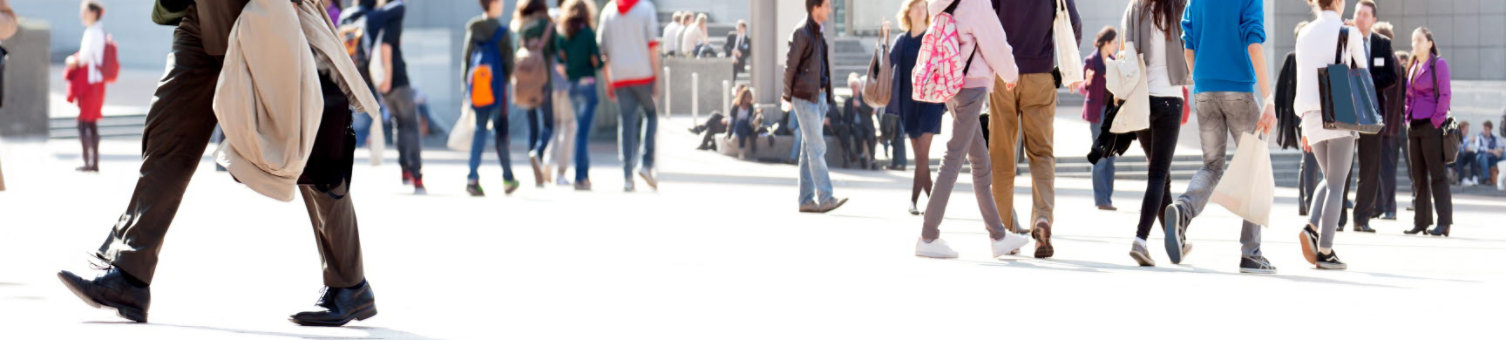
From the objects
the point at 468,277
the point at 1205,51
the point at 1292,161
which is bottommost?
the point at 1292,161

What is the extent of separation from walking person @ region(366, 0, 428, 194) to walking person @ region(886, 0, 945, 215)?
338 centimetres

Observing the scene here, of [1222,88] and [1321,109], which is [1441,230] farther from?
[1222,88]

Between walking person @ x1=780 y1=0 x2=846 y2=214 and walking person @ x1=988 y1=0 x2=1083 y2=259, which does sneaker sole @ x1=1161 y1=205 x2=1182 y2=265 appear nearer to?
walking person @ x1=988 y1=0 x2=1083 y2=259

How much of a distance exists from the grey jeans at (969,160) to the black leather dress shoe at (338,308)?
9.95 ft

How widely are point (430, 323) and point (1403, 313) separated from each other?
3.15 m

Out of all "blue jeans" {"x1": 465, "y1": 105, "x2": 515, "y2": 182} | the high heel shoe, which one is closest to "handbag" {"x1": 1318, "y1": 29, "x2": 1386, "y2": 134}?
the high heel shoe

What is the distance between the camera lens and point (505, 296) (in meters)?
7.16

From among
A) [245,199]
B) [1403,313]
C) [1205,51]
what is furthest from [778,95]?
[1403,313]

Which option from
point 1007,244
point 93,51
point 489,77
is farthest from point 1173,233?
point 93,51

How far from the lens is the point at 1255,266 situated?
27.2 feet

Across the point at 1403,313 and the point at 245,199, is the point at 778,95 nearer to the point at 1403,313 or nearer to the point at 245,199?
the point at 245,199

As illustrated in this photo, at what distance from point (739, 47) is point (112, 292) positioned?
26.6 m

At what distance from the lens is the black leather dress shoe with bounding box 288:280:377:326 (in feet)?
20.2

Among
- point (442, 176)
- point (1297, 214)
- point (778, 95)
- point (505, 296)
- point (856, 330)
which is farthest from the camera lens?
point (778, 95)
